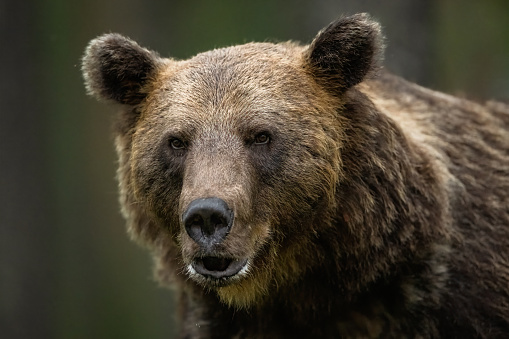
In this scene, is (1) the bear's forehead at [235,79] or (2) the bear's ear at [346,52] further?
(2) the bear's ear at [346,52]

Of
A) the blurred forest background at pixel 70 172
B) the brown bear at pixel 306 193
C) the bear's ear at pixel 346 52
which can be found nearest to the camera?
the brown bear at pixel 306 193

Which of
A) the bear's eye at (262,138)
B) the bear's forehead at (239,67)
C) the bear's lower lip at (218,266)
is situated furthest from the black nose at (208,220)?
the bear's forehead at (239,67)

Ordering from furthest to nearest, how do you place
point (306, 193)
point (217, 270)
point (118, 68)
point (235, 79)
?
1. point (118, 68)
2. point (235, 79)
3. point (306, 193)
4. point (217, 270)

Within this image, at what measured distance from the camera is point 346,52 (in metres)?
5.89

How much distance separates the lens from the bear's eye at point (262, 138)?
5590 millimetres

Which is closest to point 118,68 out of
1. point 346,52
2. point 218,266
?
point 346,52

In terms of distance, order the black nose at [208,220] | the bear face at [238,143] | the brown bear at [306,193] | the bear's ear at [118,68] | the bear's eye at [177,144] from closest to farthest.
A: 1. the black nose at [208,220]
2. the bear face at [238,143]
3. the brown bear at [306,193]
4. the bear's eye at [177,144]
5. the bear's ear at [118,68]

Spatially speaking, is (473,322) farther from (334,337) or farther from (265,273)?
(265,273)

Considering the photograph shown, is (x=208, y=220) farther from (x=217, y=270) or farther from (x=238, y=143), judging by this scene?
(x=238, y=143)

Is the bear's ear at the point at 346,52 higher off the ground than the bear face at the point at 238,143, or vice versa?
the bear's ear at the point at 346,52

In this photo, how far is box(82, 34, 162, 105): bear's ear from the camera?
6.20m

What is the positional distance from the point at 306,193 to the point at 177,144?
2.81ft

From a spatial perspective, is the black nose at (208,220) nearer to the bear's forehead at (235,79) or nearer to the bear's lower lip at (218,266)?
the bear's lower lip at (218,266)

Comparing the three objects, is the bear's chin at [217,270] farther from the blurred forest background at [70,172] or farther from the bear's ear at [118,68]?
the blurred forest background at [70,172]
